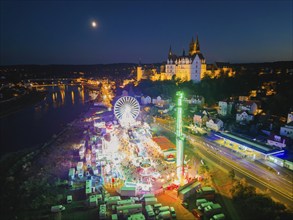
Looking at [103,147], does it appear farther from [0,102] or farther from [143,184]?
[0,102]

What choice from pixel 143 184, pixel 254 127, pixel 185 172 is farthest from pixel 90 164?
pixel 254 127

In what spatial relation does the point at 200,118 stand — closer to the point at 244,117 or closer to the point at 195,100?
the point at 244,117

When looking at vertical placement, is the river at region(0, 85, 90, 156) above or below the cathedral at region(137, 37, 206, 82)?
below

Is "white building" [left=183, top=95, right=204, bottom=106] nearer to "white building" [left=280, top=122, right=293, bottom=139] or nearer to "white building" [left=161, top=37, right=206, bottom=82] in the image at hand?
"white building" [left=161, top=37, right=206, bottom=82]

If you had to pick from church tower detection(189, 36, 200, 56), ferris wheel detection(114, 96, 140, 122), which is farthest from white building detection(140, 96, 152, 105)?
ferris wheel detection(114, 96, 140, 122)

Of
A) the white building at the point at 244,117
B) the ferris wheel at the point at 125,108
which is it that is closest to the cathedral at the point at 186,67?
the white building at the point at 244,117

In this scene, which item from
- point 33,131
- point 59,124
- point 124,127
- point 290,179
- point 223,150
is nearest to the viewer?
point 290,179

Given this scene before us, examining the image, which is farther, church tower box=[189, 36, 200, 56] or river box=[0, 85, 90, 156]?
church tower box=[189, 36, 200, 56]
